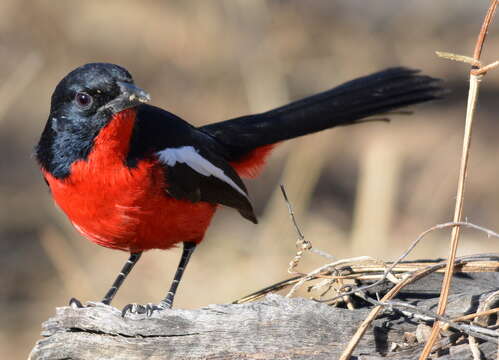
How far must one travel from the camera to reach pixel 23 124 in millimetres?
7406

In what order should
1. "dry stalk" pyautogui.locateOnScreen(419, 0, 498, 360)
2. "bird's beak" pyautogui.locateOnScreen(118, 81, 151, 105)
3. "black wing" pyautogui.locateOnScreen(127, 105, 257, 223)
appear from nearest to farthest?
"dry stalk" pyautogui.locateOnScreen(419, 0, 498, 360)
"bird's beak" pyautogui.locateOnScreen(118, 81, 151, 105)
"black wing" pyautogui.locateOnScreen(127, 105, 257, 223)

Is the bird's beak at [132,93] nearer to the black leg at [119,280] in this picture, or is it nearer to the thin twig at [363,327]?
the black leg at [119,280]

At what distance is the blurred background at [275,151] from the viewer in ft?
19.4

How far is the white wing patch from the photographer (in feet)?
12.5

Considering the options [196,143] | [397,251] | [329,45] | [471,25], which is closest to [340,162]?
[397,251]

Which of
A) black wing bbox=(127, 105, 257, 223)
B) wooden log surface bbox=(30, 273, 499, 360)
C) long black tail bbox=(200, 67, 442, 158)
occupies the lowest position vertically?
wooden log surface bbox=(30, 273, 499, 360)

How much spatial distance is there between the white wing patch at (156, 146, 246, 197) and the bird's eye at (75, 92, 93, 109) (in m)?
0.38

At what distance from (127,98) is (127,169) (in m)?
0.29

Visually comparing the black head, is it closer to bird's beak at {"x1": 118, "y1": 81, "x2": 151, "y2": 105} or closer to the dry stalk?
bird's beak at {"x1": 118, "y1": 81, "x2": 151, "y2": 105}

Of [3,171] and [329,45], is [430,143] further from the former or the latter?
[3,171]

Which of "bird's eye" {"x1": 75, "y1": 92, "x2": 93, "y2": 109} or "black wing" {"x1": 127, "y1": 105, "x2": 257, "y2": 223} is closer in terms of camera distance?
"bird's eye" {"x1": 75, "y1": 92, "x2": 93, "y2": 109}

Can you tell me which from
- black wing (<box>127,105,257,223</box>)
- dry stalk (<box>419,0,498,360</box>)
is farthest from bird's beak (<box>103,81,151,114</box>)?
dry stalk (<box>419,0,498,360</box>)

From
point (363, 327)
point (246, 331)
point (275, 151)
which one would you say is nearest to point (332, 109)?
point (246, 331)

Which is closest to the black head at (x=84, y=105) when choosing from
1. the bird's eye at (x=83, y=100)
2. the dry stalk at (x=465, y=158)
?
the bird's eye at (x=83, y=100)
